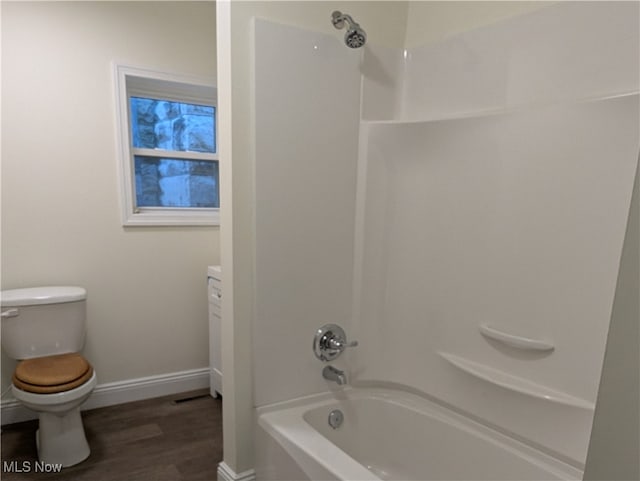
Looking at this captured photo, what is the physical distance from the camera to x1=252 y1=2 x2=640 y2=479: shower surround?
128cm

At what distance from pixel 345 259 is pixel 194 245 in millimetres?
1209

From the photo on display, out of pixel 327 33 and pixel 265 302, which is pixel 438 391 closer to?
pixel 265 302

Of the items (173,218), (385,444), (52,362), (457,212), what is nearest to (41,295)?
(52,362)

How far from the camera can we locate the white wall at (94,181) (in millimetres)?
2059

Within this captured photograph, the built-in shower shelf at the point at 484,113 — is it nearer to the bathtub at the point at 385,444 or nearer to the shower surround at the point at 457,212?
the shower surround at the point at 457,212

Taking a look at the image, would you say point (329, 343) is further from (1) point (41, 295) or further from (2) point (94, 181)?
(2) point (94, 181)

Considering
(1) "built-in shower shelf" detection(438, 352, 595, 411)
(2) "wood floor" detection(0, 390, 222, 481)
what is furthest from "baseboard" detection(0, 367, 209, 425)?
(1) "built-in shower shelf" detection(438, 352, 595, 411)

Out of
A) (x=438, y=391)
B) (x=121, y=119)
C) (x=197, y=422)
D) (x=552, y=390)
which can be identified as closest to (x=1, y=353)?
(x=197, y=422)

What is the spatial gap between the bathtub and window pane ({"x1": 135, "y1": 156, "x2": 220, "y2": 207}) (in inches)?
62.0

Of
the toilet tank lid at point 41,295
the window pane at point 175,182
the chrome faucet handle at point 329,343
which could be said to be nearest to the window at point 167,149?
the window pane at point 175,182

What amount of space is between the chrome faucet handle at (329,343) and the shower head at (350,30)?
1169 millimetres

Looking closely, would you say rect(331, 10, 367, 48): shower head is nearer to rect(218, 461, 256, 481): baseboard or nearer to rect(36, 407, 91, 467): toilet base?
rect(218, 461, 256, 481): baseboard

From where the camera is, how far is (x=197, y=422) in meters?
2.28

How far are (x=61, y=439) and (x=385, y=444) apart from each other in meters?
1.50
